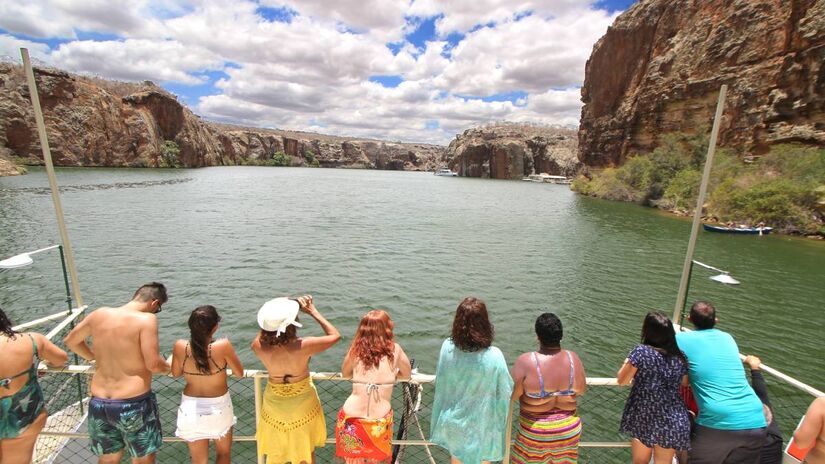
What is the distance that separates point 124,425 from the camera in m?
3.55

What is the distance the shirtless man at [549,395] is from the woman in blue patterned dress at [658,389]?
44 cm

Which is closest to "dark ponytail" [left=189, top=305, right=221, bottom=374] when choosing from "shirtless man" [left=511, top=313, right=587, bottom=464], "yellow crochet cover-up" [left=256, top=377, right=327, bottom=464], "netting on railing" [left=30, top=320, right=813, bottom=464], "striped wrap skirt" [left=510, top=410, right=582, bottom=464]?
"yellow crochet cover-up" [left=256, top=377, right=327, bottom=464]

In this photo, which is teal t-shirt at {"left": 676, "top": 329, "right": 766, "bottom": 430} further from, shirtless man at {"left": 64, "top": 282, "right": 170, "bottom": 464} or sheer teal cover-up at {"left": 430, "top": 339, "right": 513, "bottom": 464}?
shirtless man at {"left": 64, "top": 282, "right": 170, "bottom": 464}

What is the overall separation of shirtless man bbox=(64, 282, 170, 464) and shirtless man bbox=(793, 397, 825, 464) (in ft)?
16.2

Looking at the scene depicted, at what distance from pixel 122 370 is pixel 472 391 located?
9.44 ft

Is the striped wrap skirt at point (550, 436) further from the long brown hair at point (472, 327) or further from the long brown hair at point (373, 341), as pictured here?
the long brown hair at point (373, 341)

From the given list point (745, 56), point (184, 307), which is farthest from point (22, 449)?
point (745, 56)

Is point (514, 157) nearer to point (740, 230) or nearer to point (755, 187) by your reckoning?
point (755, 187)

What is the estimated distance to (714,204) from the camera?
38.0 metres

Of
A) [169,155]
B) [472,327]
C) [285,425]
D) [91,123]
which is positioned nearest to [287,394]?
[285,425]

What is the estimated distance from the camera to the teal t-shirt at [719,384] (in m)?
3.45

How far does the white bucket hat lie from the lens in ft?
10.8

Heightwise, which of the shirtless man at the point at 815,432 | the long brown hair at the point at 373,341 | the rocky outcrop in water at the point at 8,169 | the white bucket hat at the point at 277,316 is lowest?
the rocky outcrop in water at the point at 8,169

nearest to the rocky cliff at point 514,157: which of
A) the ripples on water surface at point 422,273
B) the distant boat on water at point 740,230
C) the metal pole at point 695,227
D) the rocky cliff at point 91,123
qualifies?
the rocky cliff at point 91,123
